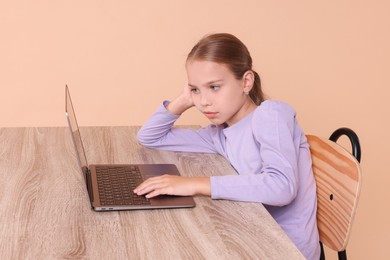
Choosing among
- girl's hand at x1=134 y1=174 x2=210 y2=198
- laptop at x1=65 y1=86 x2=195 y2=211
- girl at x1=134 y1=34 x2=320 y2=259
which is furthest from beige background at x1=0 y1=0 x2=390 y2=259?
girl's hand at x1=134 y1=174 x2=210 y2=198

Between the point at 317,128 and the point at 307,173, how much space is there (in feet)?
4.06

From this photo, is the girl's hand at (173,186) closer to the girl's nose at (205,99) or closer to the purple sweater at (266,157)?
the purple sweater at (266,157)

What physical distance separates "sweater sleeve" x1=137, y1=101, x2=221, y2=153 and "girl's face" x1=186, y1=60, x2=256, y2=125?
5.9 inches

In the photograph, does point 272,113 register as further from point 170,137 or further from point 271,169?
point 170,137

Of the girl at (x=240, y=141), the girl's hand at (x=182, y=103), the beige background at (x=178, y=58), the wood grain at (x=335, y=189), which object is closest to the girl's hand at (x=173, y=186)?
the girl at (x=240, y=141)

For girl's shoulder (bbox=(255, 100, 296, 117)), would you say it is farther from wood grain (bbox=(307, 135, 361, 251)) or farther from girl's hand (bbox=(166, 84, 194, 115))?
girl's hand (bbox=(166, 84, 194, 115))

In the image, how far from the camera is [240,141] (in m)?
1.58

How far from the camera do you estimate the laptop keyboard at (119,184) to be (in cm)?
129

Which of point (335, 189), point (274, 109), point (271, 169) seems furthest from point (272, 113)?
point (335, 189)

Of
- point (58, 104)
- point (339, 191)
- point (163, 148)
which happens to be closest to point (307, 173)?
point (339, 191)

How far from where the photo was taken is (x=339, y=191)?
4.68ft

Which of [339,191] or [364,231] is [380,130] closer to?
[364,231]

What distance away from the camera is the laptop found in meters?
1.27

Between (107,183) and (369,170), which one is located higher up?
(107,183)
